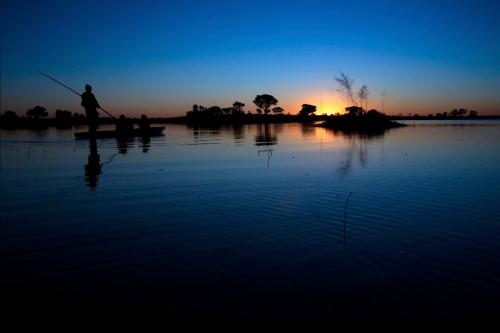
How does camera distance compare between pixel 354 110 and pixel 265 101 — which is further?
pixel 265 101

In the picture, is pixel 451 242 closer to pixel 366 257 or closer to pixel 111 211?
pixel 366 257

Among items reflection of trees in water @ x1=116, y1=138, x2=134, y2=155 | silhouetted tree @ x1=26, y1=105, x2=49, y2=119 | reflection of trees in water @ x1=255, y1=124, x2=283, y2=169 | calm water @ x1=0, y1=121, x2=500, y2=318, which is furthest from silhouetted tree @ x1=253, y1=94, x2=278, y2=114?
calm water @ x1=0, y1=121, x2=500, y2=318

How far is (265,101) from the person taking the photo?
636ft

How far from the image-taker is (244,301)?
14.0ft

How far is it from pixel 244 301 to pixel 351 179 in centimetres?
914

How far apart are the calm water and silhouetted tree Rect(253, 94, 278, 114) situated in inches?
7268

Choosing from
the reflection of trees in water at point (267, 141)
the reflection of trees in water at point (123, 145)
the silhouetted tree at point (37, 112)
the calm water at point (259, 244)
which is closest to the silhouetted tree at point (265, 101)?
the silhouetted tree at point (37, 112)

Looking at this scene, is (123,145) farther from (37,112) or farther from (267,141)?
(37,112)

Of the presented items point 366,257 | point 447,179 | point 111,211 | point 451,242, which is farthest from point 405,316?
point 447,179

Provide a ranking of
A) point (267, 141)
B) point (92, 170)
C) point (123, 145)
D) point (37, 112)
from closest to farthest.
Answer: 1. point (92, 170)
2. point (123, 145)
3. point (267, 141)
4. point (37, 112)

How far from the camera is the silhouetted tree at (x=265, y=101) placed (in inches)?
7628

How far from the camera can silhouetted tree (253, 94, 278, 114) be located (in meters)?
194

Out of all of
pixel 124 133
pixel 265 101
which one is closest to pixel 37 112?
pixel 265 101

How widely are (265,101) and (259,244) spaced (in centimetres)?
19124
